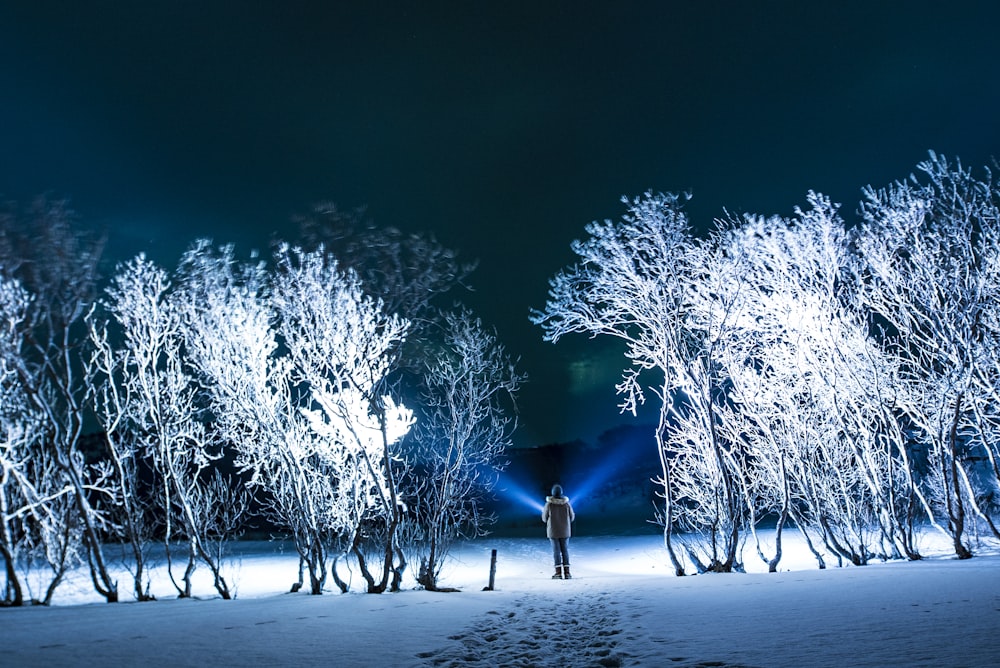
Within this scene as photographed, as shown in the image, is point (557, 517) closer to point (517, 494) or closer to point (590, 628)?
point (590, 628)

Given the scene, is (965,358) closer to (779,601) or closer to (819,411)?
(819,411)

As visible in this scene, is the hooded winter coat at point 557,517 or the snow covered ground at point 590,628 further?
the hooded winter coat at point 557,517

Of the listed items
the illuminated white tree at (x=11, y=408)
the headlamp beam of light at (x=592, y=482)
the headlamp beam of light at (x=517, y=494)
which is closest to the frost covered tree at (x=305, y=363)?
the illuminated white tree at (x=11, y=408)

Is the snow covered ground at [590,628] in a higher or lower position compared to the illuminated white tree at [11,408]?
lower

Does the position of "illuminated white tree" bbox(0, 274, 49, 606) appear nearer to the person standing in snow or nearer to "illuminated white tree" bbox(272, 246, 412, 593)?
"illuminated white tree" bbox(272, 246, 412, 593)

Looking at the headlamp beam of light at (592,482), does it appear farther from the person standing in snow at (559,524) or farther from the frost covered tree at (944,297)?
the frost covered tree at (944,297)

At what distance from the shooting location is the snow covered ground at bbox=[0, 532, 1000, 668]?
4.23 meters

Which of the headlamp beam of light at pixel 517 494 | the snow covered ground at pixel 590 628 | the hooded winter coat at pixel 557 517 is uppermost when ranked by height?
the headlamp beam of light at pixel 517 494

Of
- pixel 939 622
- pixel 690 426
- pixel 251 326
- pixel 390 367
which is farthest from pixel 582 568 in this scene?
pixel 939 622

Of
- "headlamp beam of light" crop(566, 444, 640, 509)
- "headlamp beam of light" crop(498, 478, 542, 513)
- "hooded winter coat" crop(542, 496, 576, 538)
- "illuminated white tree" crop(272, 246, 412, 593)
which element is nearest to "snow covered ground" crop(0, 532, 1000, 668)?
"illuminated white tree" crop(272, 246, 412, 593)

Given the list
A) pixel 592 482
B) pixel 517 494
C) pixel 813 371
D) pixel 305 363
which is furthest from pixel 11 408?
pixel 592 482

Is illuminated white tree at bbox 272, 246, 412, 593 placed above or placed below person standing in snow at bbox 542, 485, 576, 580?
above

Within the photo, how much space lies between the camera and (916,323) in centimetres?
1108

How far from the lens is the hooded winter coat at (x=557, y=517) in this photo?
43.0 feet
